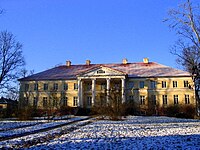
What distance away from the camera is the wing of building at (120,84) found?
41531 millimetres

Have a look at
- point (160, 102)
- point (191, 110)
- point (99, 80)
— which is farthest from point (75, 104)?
point (191, 110)

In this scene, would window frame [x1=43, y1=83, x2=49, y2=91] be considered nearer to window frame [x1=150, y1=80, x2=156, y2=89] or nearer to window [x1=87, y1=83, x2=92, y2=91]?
window [x1=87, y1=83, x2=92, y2=91]

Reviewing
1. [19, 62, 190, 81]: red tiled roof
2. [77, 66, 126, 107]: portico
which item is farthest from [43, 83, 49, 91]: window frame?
[77, 66, 126, 107]: portico

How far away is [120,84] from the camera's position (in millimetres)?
43219

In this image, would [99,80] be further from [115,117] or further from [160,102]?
[115,117]

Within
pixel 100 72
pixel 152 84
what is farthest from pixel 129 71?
pixel 100 72

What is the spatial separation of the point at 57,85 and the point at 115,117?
79.4 ft

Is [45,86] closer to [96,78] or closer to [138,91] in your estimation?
[96,78]

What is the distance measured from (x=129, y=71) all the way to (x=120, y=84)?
3.43 m

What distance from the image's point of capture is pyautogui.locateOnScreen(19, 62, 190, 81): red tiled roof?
4269 centimetres

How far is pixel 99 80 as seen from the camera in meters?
44.7

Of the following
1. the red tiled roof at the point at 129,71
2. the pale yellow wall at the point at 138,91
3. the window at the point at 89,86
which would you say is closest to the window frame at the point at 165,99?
the pale yellow wall at the point at 138,91

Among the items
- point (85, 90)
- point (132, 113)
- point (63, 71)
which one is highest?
point (63, 71)

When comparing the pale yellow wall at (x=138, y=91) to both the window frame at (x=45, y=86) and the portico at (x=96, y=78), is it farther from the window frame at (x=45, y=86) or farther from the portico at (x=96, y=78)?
the portico at (x=96, y=78)
